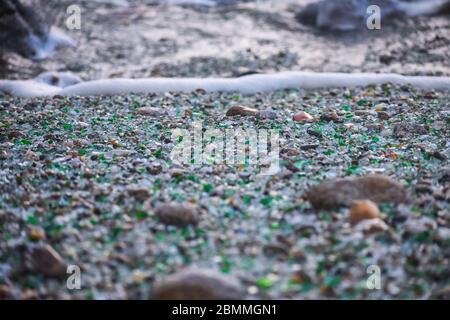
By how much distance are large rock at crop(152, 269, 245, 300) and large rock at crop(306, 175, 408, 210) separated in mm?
603

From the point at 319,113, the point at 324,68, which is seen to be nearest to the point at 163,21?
the point at 324,68

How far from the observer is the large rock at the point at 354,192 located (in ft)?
6.23

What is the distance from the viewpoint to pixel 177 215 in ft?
5.94

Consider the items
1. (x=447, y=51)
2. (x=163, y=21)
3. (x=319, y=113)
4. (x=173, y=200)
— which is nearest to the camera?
(x=173, y=200)

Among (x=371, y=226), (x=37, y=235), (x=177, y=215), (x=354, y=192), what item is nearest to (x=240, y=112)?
(x=354, y=192)

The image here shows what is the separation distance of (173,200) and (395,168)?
110 centimetres
